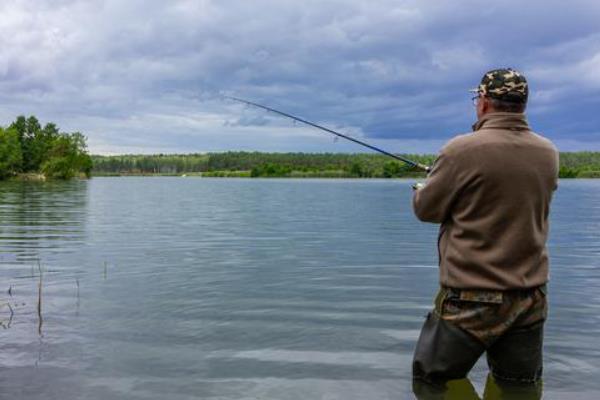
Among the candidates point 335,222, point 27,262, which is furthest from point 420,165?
point 335,222

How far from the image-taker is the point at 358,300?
37.5 ft

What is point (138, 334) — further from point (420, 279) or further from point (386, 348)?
point (420, 279)

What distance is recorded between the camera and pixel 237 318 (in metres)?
9.89

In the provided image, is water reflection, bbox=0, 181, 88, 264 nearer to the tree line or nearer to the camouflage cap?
the camouflage cap

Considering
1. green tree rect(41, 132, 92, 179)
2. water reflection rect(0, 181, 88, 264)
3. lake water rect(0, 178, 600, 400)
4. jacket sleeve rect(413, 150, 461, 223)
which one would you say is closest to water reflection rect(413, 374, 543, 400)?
lake water rect(0, 178, 600, 400)

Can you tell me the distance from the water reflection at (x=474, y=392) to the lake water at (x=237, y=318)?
313mm

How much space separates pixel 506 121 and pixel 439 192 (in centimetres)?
78

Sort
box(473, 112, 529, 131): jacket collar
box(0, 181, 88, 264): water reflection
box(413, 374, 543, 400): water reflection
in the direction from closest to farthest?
box(473, 112, 529, 131): jacket collar
box(413, 374, 543, 400): water reflection
box(0, 181, 88, 264): water reflection

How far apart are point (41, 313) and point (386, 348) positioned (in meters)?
5.46

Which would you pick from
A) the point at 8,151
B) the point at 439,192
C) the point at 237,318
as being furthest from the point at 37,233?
the point at 8,151

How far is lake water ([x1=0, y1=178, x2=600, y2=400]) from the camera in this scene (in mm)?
6824

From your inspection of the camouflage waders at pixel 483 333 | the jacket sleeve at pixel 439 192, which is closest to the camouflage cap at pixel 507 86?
the jacket sleeve at pixel 439 192

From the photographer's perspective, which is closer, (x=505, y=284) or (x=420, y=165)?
(x=505, y=284)

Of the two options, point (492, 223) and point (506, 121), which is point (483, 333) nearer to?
point (492, 223)
